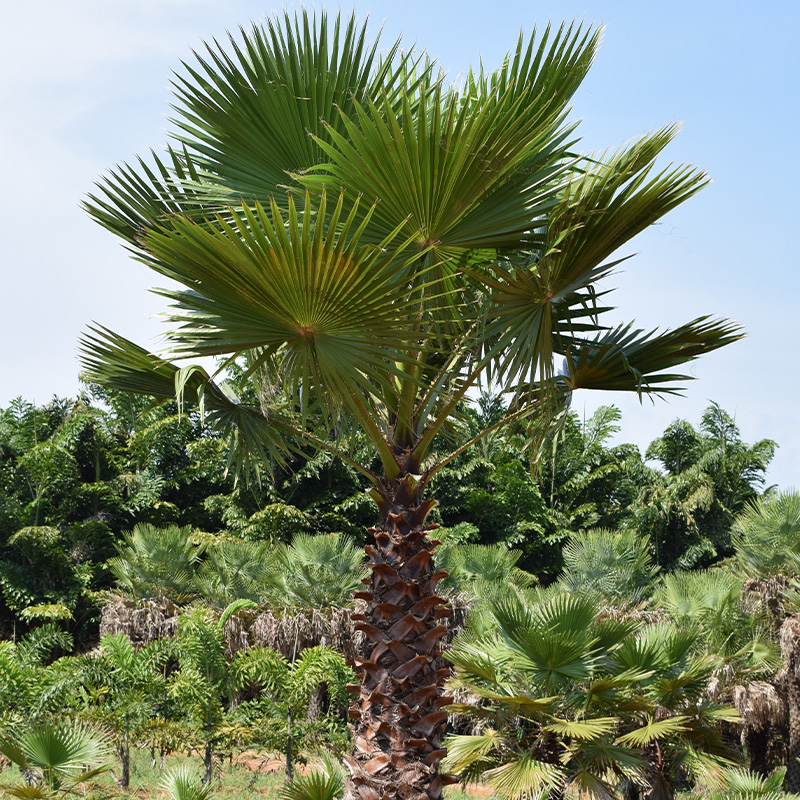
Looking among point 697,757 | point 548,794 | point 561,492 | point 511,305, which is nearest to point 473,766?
point 548,794

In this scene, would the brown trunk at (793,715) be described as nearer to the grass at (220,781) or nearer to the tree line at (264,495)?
the grass at (220,781)

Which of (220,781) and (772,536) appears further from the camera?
(772,536)

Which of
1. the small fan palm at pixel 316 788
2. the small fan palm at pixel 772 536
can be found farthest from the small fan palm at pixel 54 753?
the small fan palm at pixel 772 536

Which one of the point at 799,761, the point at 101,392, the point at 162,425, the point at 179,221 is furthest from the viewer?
the point at 101,392

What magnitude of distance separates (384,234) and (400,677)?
8.59 ft

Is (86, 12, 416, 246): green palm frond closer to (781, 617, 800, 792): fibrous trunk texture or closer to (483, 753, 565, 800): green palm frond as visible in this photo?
(483, 753, 565, 800): green palm frond

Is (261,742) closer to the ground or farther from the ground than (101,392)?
closer to the ground

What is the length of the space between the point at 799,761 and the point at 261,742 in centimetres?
801

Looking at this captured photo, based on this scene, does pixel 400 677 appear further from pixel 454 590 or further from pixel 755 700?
pixel 454 590

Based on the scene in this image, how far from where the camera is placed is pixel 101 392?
28656mm

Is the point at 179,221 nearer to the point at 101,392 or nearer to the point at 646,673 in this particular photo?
the point at 646,673

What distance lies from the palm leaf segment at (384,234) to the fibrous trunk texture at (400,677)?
22.8 inches

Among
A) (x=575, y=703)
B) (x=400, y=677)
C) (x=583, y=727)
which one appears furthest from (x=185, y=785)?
(x=575, y=703)

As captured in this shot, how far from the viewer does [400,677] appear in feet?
15.6
